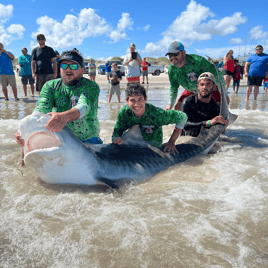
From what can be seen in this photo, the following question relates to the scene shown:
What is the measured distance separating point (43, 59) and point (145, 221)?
6.80 m

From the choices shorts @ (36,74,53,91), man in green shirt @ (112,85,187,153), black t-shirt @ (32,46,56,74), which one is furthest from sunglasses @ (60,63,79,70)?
shorts @ (36,74,53,91)

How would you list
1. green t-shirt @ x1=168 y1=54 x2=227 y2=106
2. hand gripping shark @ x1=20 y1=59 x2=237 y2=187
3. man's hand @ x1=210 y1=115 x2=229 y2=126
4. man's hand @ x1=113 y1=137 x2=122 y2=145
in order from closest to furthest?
hand gripping shark @ x1=20 y1=59 x2=237 y2=187 → man's hand @ x1=113 y1=137 x2=122 y2=145 → man's hand @ x1=210 y1=115 x2=229 y2=126 → green t-shirt @ x1=168 y1=54 x2=227 y2=106

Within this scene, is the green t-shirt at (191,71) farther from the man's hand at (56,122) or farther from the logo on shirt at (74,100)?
the man's hand at (56,122)

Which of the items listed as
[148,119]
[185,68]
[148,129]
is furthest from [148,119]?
[185,68]

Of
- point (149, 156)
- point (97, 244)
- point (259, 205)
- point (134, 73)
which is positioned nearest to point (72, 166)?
point (97, 244)

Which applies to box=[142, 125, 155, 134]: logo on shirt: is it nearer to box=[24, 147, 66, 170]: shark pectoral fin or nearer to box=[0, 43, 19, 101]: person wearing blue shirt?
box=[24, 147, 66, 170]: shark pectoral fin

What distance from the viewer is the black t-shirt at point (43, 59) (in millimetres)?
7395

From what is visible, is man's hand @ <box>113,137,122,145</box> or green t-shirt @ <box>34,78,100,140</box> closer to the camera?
green t-shirt @ <box>34,78,100,140</box>

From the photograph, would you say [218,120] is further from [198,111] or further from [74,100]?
[74,100]

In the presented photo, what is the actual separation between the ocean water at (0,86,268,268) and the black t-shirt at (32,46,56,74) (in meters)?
4.92

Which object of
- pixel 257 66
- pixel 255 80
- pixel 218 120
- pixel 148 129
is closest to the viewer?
pixel 148 129

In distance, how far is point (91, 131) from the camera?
331cm

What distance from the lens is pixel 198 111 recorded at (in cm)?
460

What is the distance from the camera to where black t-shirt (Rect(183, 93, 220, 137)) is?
4562 millimetres
